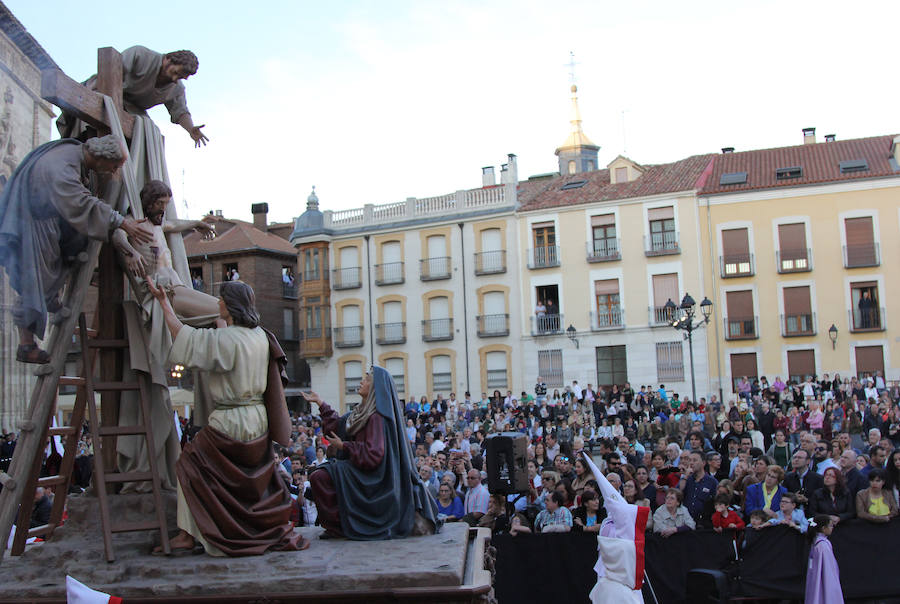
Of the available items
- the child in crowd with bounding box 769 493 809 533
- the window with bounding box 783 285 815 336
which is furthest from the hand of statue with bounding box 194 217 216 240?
the window with bounding box 783 285 815 336

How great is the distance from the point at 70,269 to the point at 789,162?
116ft

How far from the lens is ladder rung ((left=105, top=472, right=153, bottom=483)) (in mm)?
5000

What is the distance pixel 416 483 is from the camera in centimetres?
618

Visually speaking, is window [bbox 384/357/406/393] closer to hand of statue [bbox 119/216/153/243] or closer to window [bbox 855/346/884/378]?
window [bbox 855/346/884/378]

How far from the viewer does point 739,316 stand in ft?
112

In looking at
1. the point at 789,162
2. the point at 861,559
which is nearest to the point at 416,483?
the point at 861,559

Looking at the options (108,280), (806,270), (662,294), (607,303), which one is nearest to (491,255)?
(607,303)

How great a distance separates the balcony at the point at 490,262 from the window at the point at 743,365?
10.0m

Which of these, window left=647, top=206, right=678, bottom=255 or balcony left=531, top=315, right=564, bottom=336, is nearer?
window left=647, top=206, right=678, bottom=255

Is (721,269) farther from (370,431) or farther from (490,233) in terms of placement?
(370,431)

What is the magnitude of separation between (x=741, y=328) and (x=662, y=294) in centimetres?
327

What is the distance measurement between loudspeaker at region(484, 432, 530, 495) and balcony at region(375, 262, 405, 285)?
94.9 ft

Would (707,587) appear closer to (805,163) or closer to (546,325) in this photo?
(546,325)

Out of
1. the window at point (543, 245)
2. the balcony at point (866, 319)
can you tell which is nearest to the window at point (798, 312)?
the balcony at point (866, 319)
